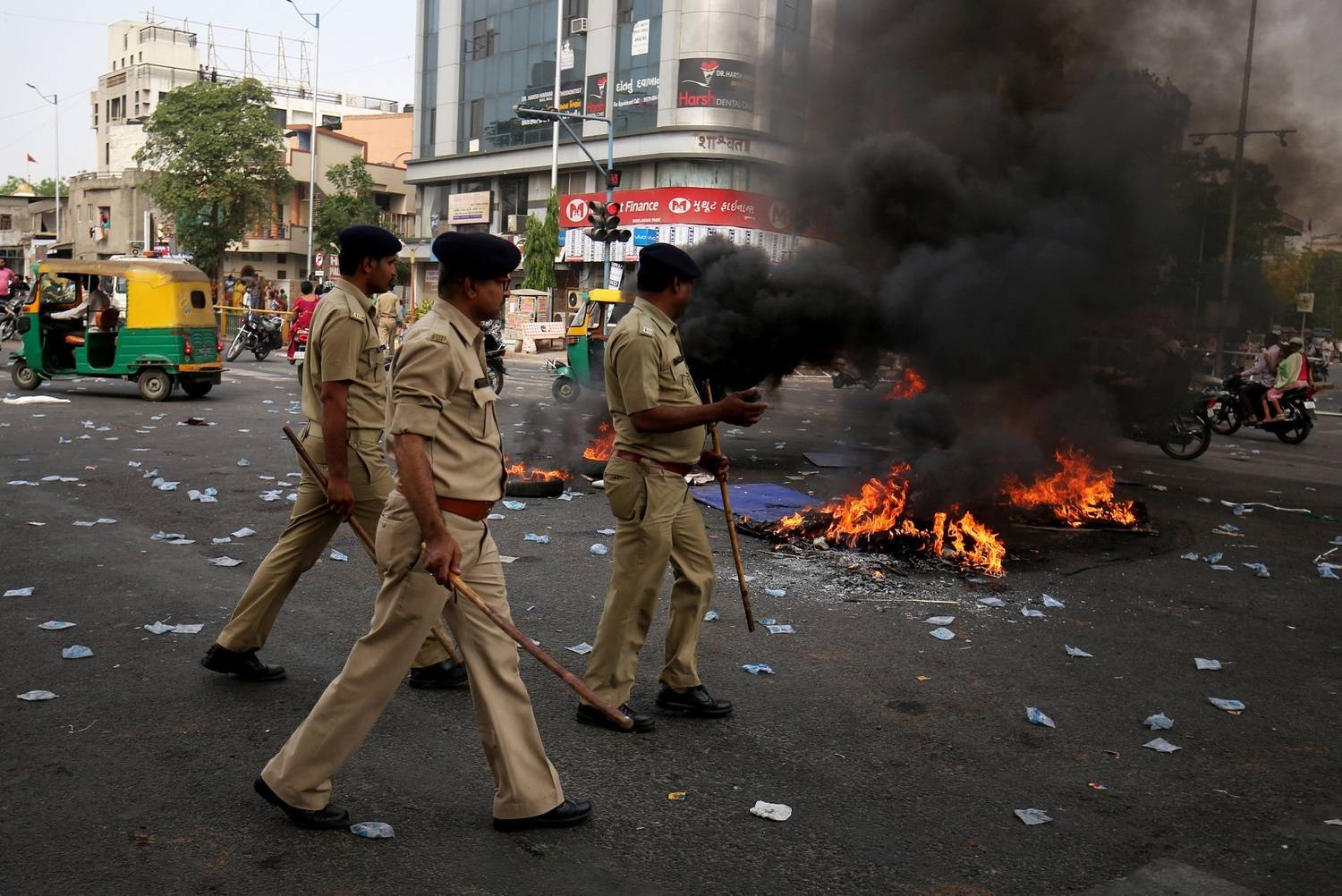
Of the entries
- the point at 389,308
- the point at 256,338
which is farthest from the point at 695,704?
the point at 256,338

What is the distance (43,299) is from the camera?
51.8 ft

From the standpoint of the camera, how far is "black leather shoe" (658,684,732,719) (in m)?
4.36

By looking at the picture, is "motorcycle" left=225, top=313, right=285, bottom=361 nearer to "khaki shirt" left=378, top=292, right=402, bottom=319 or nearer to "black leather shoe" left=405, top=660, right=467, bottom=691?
"khaki shirt" left=378, top=292, right=402, bottom=319

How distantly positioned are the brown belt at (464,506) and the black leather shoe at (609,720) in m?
1.19

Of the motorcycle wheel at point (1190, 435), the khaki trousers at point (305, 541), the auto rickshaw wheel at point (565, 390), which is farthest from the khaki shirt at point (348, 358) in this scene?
the auto rickshaw wheel at point (565, 390)

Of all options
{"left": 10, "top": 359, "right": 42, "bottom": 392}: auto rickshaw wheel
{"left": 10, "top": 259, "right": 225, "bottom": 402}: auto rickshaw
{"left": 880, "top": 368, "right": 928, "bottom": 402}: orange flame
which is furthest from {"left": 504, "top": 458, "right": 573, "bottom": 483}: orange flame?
{"left": 10, "top": 359, "right": 42, "bottom": 392}: auto rickshaw wheel

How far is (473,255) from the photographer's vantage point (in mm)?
3281

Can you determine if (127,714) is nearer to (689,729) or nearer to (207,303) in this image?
(689,729)

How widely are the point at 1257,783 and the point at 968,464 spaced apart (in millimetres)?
4115

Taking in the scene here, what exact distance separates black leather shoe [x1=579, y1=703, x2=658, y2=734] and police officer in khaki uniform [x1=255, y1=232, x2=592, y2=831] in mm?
859

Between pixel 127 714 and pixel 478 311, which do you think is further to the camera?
pixel 127 714

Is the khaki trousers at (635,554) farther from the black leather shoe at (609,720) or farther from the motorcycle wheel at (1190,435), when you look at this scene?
the motorcycle wheel at (1190,435)

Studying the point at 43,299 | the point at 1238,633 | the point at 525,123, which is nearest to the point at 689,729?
the point at 1238,633

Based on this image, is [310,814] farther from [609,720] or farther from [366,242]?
[366,242]
